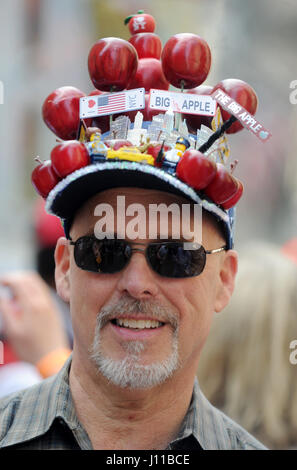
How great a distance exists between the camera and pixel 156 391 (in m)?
2.20

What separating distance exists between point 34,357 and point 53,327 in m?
0.18

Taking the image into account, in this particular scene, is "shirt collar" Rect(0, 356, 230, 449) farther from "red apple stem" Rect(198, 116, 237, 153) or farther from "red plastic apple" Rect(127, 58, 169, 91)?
"red plastic apple" Rect(127, 58, 169, 91)

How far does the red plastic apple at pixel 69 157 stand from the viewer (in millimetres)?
2131

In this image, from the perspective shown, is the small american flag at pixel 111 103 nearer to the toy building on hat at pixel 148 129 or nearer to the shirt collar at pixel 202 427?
the toy building on hat at pixel 148 129

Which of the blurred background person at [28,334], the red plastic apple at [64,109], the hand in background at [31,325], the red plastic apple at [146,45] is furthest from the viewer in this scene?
the hand in background at [31,325]

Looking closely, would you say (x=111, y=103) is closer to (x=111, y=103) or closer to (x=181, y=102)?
(x=111, y=103)

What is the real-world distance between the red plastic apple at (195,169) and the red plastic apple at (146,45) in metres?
0.65

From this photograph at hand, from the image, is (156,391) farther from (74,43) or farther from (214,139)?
(74,43)

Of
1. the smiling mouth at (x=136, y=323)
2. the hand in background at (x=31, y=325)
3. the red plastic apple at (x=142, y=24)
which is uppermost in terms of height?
the red plastic apple at (x=142, y=24)

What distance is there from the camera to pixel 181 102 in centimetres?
228

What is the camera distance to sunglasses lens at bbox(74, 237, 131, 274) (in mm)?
2137

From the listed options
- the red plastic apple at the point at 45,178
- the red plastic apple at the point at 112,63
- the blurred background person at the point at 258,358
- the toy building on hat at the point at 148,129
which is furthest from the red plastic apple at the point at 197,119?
the blurred background person at the point at 258,358

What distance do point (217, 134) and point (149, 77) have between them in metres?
0.43
